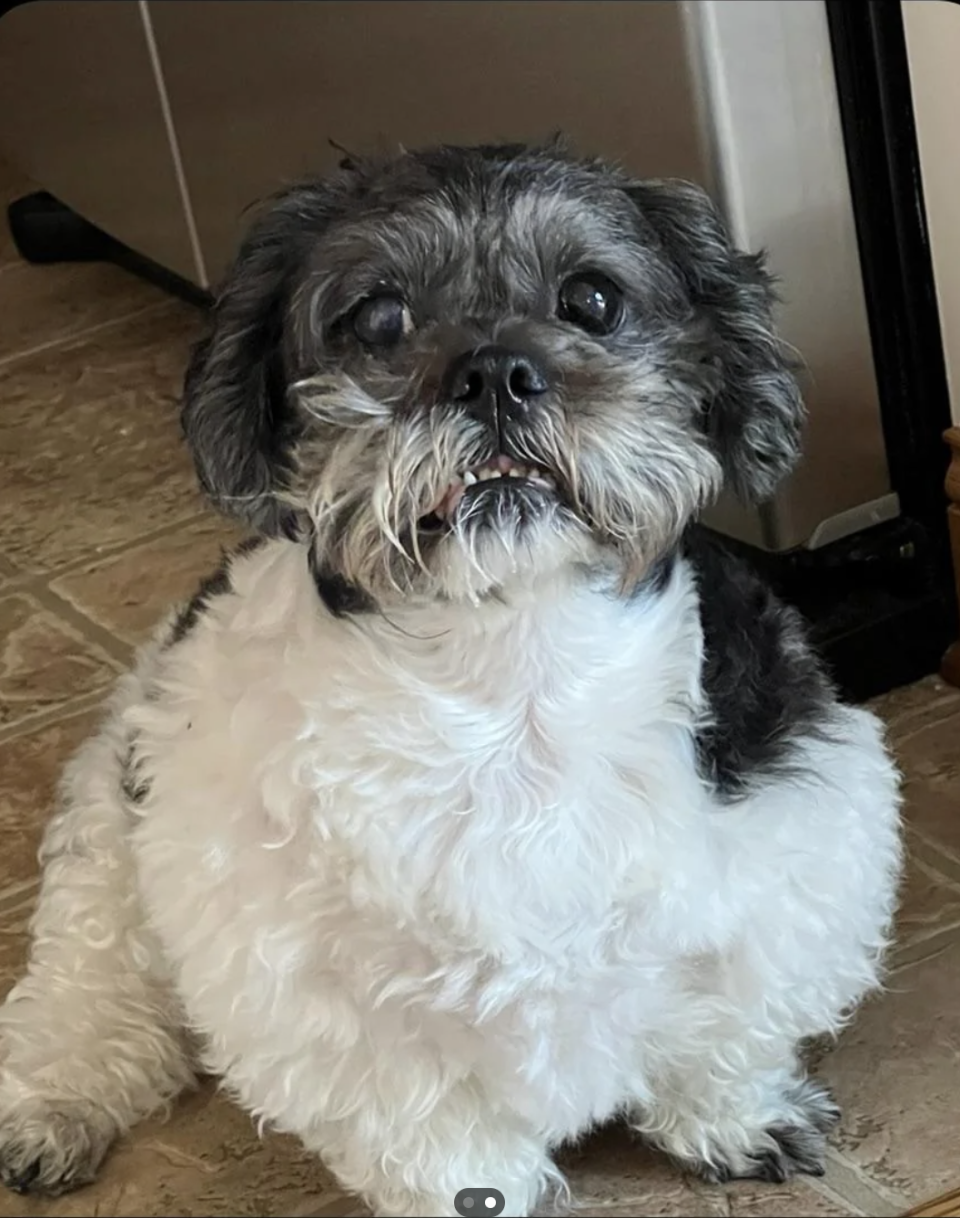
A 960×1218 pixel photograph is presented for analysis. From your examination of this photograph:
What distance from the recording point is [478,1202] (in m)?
1.09

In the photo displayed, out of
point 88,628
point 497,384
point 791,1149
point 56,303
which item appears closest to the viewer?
point 497,384

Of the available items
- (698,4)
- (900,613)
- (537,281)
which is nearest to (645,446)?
(537,281)

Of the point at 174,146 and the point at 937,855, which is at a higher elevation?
the point at 174,146

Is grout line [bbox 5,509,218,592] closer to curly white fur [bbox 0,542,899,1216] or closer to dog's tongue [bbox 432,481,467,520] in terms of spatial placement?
curly white fur [bbox 0,542,899,1216]

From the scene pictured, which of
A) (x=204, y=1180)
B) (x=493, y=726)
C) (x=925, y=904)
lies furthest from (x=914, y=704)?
(x=204, y=1180)

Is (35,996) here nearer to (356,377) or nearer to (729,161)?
(356,377)

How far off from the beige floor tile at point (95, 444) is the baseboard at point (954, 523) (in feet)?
2.27

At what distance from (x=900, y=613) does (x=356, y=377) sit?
85 cm

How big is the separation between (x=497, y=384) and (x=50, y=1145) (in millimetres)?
625

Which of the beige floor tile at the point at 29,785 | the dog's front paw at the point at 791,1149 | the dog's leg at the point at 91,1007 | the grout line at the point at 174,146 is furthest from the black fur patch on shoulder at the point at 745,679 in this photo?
the grout line at the point at 174,146

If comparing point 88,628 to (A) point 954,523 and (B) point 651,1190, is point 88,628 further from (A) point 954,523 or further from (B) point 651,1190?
(B) point 651,1190

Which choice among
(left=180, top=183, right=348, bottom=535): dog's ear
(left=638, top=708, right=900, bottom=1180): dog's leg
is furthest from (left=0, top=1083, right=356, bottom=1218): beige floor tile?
(left=180, top=183, right=348, bottom=535): dog's ear

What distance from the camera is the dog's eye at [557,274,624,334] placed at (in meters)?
1.17

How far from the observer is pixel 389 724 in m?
A: 1.22
